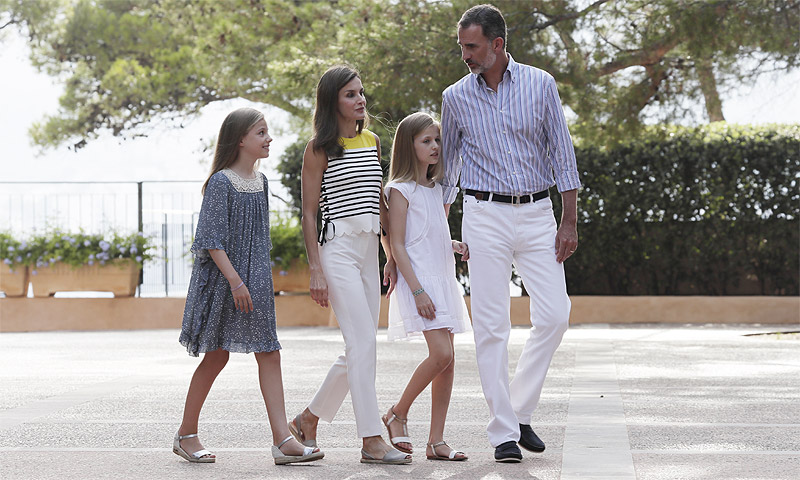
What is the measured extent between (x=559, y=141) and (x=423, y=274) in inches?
33.2

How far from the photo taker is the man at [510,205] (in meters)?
4.74

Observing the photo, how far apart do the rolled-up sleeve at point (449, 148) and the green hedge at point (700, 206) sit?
921 cm

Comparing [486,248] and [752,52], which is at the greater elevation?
[752,52]

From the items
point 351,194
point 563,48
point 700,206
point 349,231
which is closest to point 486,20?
point 351,194

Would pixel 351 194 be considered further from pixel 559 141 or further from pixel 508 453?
pixel 508 453

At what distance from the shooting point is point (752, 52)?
40.9ft

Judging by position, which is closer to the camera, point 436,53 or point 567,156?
point 567,156

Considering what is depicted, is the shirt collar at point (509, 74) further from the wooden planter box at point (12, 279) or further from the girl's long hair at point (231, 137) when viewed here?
the wooden planter box at point (12, 279)

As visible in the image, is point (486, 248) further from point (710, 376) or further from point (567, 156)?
point (710, 376)

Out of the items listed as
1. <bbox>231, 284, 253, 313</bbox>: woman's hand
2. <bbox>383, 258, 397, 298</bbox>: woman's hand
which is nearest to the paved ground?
<bbox>231, 284, 253, 313</bbox>: woman's hand

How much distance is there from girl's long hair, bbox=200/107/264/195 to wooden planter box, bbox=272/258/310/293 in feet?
32.1

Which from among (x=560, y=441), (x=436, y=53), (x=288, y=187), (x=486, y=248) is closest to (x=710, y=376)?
(x=560, y=441)

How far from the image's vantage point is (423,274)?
15.7 ft

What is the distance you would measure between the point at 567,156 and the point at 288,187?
9.93 metres
